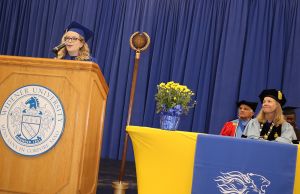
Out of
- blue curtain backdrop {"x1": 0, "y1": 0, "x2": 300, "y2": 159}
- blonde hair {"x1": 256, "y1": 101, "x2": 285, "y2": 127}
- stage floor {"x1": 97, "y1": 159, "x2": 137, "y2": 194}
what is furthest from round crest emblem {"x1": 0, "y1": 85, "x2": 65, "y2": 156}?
blue curtain backdrop {"x1": 0, "y1": 0, "x2": 300, "y2": 159}

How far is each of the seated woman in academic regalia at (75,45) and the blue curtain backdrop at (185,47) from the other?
3.19 m

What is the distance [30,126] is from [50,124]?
0.11 meters

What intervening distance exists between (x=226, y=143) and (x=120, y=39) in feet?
14.3

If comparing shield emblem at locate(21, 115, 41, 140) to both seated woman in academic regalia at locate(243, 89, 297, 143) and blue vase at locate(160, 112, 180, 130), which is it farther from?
seated woman in academic regalia at locate(243, 89, 297, 143)

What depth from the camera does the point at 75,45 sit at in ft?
9.23

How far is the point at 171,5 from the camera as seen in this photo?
20.4ft

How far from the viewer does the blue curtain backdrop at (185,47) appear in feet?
18.3

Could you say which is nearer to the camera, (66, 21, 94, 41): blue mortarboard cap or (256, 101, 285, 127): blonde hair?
(66, 21, 94, 41): blue mortarboard cap

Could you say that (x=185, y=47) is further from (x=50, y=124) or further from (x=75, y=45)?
(x=50, y=124)

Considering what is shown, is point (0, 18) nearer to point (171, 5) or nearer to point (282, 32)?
point (171, 5)

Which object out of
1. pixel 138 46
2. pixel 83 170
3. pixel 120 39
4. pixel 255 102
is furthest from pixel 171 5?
pixel 83 170

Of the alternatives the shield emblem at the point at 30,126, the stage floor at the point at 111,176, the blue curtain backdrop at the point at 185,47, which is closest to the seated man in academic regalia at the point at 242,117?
the blue curtain backdrop at the point at 185,47

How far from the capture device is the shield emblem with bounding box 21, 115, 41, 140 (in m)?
1.95

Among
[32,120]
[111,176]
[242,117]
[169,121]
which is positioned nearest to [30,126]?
[32,120]
